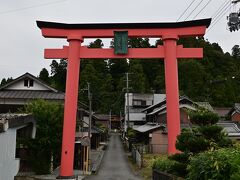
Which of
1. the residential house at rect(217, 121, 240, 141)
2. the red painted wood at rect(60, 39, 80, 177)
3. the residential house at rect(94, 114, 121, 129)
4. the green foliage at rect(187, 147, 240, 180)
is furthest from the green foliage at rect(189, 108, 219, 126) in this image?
the residential house at rect(94, 114, 121, 129)

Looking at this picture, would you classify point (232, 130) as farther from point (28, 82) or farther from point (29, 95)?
point (28, 82)

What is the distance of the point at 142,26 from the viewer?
827 inches

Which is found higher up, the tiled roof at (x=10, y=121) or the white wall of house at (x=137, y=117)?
the white wall of house at (x=137, y=117)

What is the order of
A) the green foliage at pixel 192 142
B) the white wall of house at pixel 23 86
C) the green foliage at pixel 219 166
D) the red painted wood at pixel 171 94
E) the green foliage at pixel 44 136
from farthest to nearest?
the white wall of house at pixel 23 86 < the green foliage at pixel 44 136 < the red painted wood at pixel 171 94 < the green foliage at pixel 192 142 < the green foliage at pixel 219 166

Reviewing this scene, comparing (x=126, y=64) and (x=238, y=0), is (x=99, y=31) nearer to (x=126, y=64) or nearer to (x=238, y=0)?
(x=238, y=0)

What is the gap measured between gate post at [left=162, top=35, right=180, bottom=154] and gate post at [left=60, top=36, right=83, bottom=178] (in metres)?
5.54

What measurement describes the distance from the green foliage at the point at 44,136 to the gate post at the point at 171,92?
779cm

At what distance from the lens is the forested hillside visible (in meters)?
69.0

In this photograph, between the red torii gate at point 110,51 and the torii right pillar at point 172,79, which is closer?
the torii right pillar at point 172,79

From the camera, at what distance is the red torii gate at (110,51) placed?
20.5m

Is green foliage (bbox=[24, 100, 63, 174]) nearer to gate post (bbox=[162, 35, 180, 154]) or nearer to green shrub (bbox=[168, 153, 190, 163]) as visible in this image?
gate post (bbox=[162, 35, 180, 154])

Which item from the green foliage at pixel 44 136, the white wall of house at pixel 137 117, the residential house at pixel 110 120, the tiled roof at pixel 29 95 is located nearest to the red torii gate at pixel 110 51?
the green foliage at pixel 44 136

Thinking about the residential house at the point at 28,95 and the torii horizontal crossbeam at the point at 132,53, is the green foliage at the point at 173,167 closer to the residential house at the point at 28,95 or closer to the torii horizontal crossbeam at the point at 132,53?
the torii horizontal crossbeam at the point at 132,53

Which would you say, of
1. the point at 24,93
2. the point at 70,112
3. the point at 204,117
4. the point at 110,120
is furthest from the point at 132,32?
the point at 110,120
